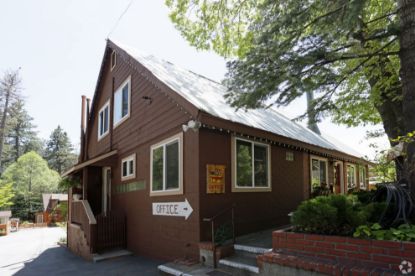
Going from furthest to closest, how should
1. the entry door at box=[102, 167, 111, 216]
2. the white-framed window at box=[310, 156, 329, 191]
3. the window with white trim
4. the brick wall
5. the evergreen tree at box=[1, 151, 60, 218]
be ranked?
1. the evergreen tree at box=[1, 151, 60, 218]
2. the entry door at box=[102, 167, 111, 216]
3. the white-framed window at box=[310, 156, 329, 191]
4. the window with white trim
5. the brick wall

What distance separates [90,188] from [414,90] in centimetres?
1175

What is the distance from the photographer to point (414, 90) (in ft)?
15.9

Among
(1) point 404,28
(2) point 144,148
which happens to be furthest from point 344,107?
(2) point 144,148

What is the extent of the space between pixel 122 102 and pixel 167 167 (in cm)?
455

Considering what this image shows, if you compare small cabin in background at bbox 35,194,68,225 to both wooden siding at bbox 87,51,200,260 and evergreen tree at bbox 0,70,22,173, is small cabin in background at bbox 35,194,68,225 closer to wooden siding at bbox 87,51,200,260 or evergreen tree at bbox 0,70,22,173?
evergreen tree at bbox 0,70,22,173

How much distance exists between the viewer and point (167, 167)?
809cm

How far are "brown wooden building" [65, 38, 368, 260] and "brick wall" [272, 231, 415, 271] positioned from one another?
2.56m

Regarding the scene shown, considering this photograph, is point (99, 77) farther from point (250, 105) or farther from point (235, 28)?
point (250, 105)

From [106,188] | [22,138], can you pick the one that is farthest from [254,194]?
[22,138]

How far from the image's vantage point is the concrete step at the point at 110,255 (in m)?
9.31

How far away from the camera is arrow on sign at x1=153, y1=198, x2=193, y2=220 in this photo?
7117mm

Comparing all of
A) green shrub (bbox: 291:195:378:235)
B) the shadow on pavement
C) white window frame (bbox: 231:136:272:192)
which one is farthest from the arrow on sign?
green shrub (bbox: 291:195:378:235)

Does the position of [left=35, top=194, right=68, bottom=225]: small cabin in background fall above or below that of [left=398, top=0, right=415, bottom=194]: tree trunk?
below

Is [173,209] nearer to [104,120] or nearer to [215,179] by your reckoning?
[215,179]
